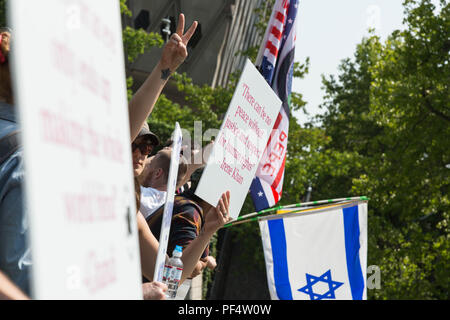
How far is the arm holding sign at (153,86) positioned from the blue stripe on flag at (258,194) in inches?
90.2

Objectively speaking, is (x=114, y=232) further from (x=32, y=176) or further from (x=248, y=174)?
(x=248, y=174)

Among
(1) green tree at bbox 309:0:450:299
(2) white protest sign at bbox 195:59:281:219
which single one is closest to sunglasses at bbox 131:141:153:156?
(2) white protest sign at bbox 195:59:281:219

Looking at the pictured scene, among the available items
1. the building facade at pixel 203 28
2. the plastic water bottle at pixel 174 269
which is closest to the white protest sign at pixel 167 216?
the plastic water bottle at pixel 174 269

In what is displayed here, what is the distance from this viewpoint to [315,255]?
539 cm

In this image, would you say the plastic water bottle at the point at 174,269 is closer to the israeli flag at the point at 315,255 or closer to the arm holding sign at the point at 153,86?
the arm holding sign at the point at 153,86

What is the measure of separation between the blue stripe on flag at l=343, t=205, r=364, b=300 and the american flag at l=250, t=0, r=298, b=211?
82cm

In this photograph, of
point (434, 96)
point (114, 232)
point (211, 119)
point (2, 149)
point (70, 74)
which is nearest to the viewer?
point (70, 74)

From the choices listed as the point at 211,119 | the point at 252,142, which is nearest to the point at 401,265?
the point at 211,119

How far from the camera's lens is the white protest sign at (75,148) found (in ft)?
3.33

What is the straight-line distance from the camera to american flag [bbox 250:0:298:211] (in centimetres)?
499

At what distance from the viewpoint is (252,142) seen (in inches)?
143

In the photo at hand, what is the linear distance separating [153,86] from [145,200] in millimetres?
959

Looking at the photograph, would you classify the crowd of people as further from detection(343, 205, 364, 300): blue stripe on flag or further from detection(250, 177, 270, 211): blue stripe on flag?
detection(343, 205, 364, 300): blue stripe on flag
